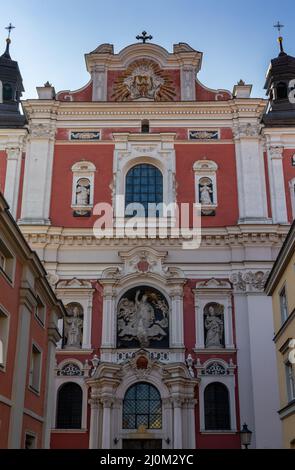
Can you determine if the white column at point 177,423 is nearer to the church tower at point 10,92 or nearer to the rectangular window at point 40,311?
the rectangular window at point 40,311

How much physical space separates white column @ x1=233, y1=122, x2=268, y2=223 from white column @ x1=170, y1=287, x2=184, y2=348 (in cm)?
385

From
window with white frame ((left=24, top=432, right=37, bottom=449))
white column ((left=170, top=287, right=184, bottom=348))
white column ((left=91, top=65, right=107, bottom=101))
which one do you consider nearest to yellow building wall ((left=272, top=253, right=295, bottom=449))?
white column ((left=170, top=287, right=184, bottom=348))

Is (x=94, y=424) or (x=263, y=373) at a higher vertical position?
(x=263, y=373)

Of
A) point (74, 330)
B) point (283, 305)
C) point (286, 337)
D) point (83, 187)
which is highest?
point (83, 187)

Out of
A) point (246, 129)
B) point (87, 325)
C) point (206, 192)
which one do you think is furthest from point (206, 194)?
point (87, 325)

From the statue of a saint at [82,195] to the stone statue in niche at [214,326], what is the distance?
6491mm

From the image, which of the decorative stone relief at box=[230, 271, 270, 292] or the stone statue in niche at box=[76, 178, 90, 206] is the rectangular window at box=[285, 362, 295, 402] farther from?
the stone statue in niche at box=[76, 178, 90, 206]

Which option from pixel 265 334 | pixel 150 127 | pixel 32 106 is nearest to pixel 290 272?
pixel 265 334

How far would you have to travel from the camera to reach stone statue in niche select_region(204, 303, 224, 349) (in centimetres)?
2416

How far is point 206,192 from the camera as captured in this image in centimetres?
2683

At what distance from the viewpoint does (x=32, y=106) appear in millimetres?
28031

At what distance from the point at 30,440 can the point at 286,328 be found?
23.8ft

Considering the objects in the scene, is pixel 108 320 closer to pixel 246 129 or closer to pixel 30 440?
pixel 30 440

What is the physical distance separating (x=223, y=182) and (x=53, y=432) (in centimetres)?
1165
